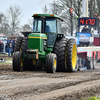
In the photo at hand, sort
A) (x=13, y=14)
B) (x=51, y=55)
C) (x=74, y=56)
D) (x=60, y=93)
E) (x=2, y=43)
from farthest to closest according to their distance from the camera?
(x=13, y=14)
(x=2, y=43)
(x=74, y=56)
(x=51, y=55)
(x=60, y=93)

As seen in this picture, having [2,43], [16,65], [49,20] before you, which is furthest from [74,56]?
[2,43]

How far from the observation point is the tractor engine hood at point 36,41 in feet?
31.9

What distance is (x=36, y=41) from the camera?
9.74 metres

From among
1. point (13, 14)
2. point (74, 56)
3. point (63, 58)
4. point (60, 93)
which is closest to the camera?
point (60, 93)

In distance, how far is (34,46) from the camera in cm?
979

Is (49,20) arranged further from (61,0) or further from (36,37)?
(61,0)

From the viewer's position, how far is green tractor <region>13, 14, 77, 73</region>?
31.9 ft

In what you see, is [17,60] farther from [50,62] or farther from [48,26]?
[48,26]

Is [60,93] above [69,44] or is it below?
below

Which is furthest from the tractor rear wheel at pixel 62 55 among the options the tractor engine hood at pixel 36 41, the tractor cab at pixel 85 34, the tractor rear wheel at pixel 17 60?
the tractor cab at pixel 85 34

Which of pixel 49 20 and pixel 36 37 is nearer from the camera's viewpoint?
pixel 36 37

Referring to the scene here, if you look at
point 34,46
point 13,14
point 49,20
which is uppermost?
point 13,14

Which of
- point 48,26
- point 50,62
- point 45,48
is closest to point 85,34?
point 48,26

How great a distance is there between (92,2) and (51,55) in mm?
30851
